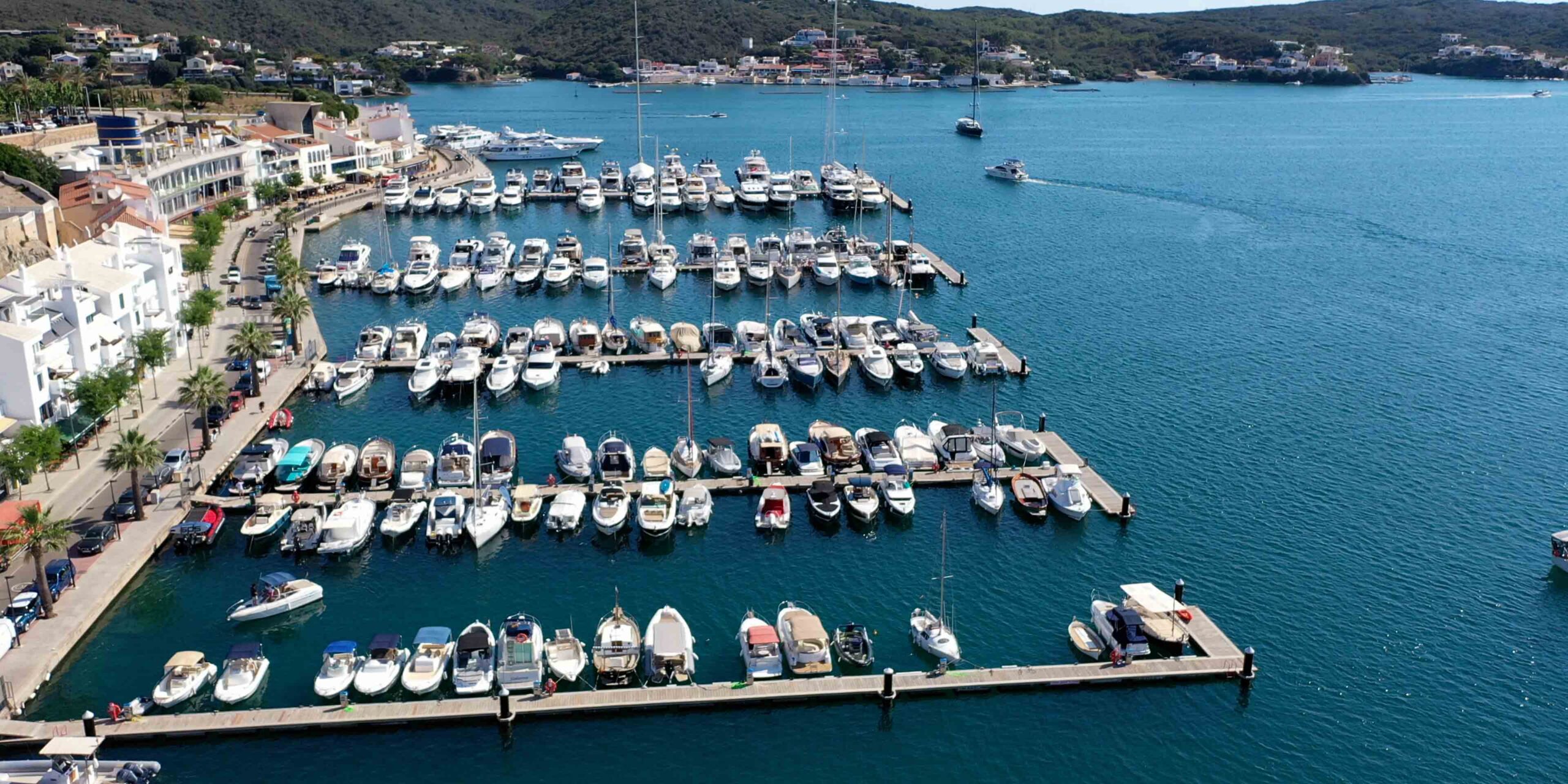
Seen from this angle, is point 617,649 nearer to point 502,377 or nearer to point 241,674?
point 241,674

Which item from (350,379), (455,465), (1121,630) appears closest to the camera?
(1121,630)

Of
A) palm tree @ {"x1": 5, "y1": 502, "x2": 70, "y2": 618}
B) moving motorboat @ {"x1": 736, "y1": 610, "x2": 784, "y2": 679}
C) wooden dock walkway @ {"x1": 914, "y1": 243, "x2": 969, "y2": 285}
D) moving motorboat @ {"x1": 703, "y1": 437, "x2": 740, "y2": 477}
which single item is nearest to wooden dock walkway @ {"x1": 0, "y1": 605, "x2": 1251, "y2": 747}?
moving motorboat @ {"x1": 736, "y1": 610, "x2": 784, "y2": 679}

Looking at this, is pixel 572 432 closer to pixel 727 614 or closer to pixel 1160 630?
pixel 727 614

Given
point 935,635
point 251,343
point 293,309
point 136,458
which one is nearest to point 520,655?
point 935,635

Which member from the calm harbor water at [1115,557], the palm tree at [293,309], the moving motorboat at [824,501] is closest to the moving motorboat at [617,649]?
the calm harbor water at [1115,557]

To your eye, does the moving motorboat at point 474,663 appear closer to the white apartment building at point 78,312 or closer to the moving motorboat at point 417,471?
the moving motorboat at point 417,471

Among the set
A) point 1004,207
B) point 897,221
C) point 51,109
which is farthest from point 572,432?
point 51,109

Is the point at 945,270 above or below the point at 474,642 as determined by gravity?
above
